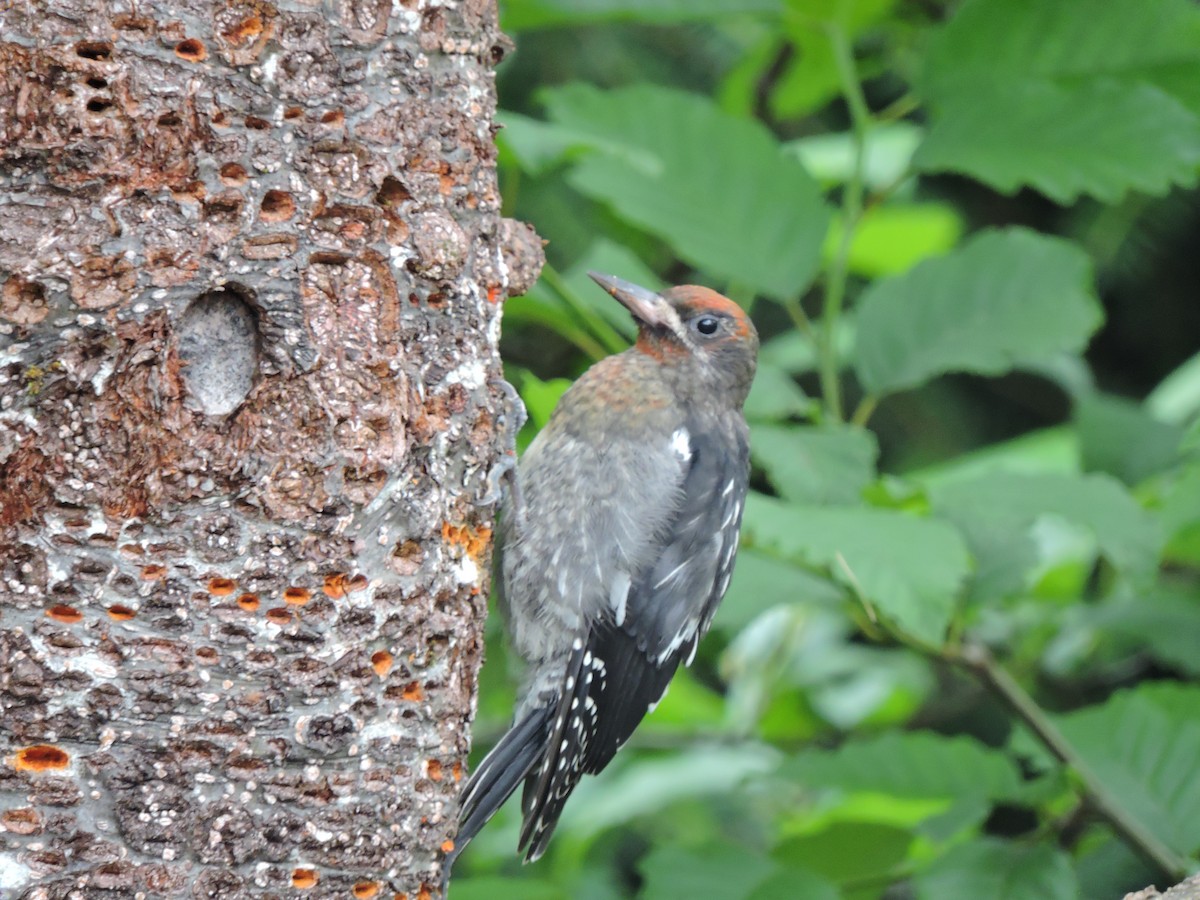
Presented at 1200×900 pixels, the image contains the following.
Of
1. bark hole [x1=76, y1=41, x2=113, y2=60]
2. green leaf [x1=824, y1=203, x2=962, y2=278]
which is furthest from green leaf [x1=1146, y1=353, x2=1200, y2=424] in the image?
bark hole [x1=76, y1=41, x2=113, y2=60]

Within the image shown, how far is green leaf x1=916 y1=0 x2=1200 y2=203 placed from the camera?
8.09ft

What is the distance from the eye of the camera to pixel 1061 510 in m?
2.32

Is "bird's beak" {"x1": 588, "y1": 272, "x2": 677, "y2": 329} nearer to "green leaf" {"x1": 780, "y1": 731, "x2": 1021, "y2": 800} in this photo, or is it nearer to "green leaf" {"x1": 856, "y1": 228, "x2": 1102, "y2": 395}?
"green leaf" {"x1": 856, "y1": 228, "x2": 1102, "y2": 395}

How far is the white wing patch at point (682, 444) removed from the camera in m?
3.01

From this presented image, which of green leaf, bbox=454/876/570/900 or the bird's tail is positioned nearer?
the bird's tail

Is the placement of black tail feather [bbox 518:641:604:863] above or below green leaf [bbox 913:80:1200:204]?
below

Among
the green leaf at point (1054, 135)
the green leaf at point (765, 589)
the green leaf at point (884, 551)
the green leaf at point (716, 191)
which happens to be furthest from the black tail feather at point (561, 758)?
the green leaf at point (1054, 135)

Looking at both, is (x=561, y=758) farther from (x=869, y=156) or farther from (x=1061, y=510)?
(x=869, y=156)

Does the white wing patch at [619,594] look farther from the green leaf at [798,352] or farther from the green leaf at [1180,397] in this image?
the green leaf at [1180,397]

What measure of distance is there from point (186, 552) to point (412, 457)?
356 millimetres

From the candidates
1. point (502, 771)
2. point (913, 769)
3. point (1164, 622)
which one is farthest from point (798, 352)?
point (502, 771)

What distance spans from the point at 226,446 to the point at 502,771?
45.0 inches

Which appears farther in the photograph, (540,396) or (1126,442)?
(1126,442)

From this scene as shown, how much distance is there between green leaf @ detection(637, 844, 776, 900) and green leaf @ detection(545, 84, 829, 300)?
1.11m
